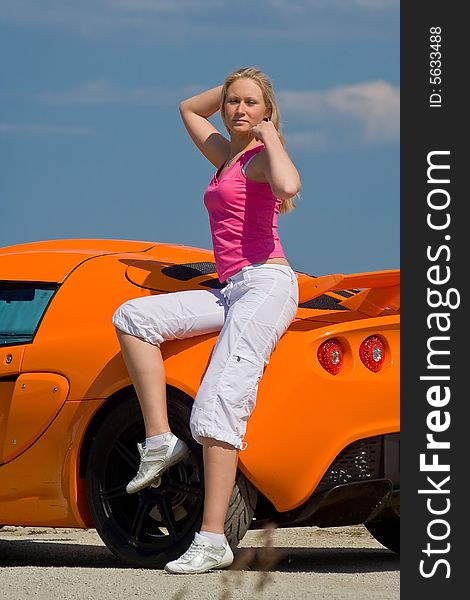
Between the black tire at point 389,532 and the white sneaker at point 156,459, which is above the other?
the white sneaker at point 156,459

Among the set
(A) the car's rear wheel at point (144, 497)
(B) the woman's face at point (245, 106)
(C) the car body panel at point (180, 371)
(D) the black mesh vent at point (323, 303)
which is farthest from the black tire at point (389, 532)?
(B) the woman's face at point (245, 106)

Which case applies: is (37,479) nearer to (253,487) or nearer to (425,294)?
(253,487)

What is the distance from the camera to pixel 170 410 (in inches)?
242

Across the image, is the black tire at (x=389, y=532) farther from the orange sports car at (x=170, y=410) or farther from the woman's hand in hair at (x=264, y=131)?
the woman's hand in hair at (x=264, y=131)

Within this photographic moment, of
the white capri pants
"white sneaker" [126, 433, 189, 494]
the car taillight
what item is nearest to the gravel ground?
"white sneaker" [126, 433, 189, 494]

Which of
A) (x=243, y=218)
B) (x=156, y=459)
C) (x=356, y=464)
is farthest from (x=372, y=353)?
(x=156, y=459)

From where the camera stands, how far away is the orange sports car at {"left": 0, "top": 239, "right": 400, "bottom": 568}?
19.4 feet

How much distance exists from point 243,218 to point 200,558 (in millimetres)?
1533

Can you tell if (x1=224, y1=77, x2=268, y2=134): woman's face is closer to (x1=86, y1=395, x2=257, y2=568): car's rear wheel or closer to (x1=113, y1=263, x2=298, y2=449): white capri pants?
(x1=113, y1=263, x2=298, y2=449): white capri pants

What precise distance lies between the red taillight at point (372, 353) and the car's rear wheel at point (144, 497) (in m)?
0.77

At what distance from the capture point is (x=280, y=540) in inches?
366

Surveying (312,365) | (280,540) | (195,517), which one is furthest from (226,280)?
(280,540)

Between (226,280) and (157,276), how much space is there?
617mm

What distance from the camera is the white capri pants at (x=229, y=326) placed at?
5.80 meters
